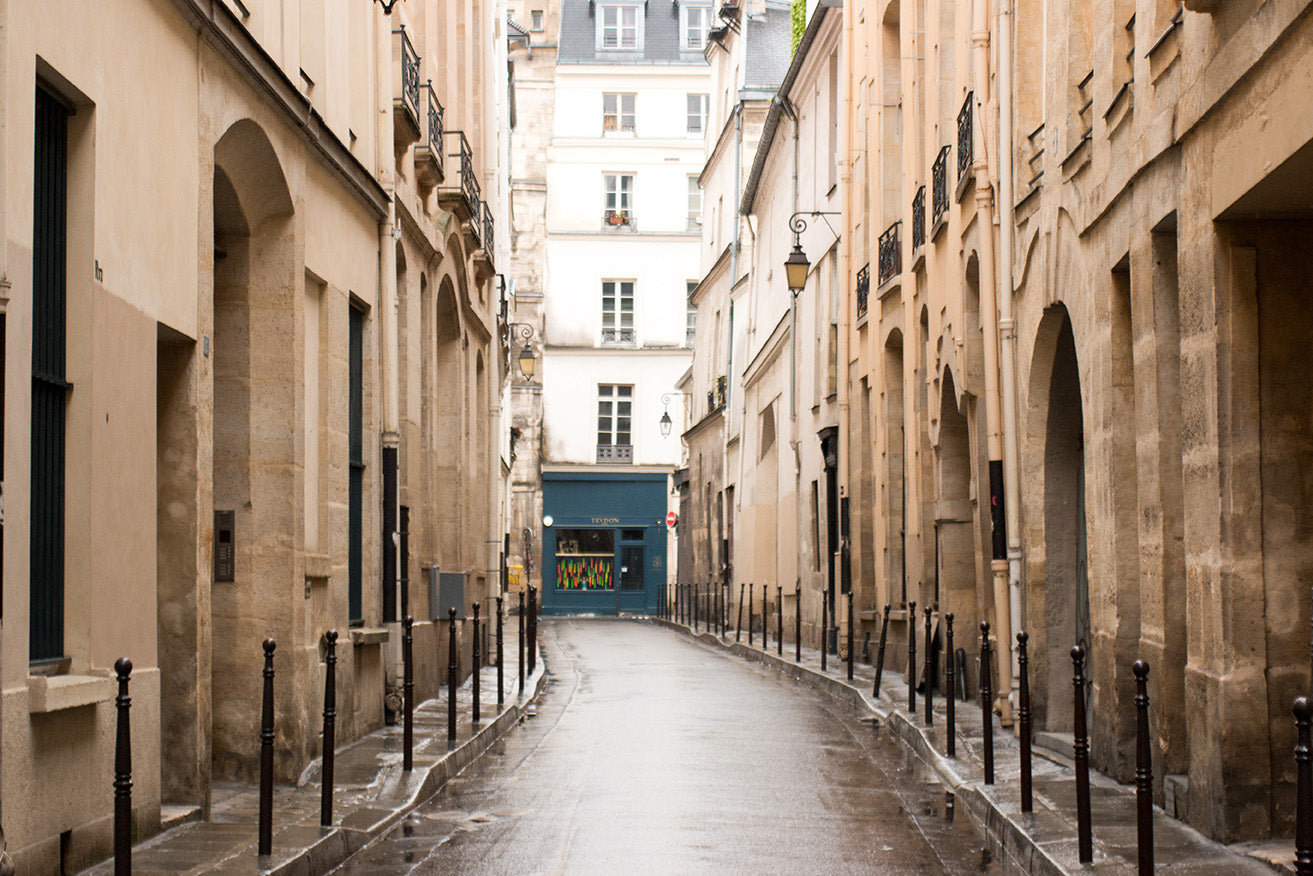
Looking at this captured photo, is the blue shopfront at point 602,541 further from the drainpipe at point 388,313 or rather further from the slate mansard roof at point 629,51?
the drainpipe at point 388,313

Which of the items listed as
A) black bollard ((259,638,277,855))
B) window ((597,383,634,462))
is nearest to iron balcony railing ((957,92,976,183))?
black bollard ((259,638,277,855))

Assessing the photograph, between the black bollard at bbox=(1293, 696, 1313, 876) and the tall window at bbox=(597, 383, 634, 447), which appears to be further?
the tall window at bbox=(597, 383, 634, 447)

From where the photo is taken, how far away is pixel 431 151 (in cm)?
1536

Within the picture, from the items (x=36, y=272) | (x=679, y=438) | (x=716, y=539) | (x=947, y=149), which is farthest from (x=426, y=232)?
(x=679, y=438)

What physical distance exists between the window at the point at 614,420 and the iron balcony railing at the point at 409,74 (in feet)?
122

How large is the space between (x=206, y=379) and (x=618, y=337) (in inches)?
1761

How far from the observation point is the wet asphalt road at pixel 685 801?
7727 mm

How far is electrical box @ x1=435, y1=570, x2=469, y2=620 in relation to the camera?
16859 mm

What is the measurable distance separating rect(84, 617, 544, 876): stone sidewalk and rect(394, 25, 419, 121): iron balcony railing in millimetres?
5304

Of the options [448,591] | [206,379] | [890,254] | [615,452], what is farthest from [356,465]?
[615,452]

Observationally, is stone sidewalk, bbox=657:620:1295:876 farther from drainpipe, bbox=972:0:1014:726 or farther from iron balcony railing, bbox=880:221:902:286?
iron balcony railing, bbox=880:221:902:286

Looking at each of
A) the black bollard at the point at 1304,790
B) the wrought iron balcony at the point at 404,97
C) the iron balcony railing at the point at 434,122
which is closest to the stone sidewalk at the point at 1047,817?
the black bollard at the point at 1304,790

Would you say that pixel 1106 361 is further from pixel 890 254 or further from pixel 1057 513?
pixel 890 254

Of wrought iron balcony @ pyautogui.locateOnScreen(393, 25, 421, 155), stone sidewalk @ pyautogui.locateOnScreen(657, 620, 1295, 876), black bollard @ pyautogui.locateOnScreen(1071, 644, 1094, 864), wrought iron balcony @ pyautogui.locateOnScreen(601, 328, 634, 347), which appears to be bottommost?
stone sidewalk @ pyautogui.locateOnScreen(657, 620, 1295, 876)
